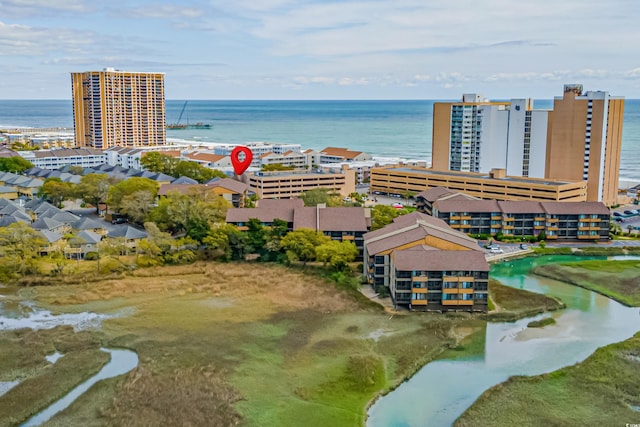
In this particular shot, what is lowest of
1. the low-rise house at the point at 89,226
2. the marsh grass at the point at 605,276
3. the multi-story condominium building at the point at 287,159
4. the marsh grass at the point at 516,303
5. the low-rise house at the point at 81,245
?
the marsh grass at the point at 516,303

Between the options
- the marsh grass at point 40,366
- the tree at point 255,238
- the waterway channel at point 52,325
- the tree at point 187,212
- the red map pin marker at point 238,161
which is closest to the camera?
the marsh grass at point 40,366

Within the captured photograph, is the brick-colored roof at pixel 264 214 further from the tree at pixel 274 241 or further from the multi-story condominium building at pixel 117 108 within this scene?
the multi-story condominium building at pixel 117 108

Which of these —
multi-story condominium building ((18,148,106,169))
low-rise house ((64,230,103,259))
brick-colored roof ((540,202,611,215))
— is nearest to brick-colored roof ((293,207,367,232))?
low-rise house ((64,230,103,259))

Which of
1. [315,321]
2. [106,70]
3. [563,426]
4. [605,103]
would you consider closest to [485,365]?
[563,426]

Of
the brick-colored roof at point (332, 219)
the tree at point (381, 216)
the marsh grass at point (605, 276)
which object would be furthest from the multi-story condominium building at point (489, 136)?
the brick-colored roof at point (332, 219)

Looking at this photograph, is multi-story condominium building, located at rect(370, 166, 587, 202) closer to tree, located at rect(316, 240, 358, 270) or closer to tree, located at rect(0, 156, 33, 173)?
tree, located at rect(316, 240, 358, 270)

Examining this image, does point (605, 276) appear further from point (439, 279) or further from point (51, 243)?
point (51, 243)

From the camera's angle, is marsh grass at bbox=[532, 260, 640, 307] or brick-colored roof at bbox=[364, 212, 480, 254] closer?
brick-colored roof at bbox=[364, 212, 480, 254]
